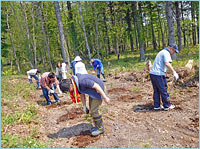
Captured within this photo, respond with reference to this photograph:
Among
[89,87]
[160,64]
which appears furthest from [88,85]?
[160,64]

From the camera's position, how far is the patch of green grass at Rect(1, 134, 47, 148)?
369 centimetres

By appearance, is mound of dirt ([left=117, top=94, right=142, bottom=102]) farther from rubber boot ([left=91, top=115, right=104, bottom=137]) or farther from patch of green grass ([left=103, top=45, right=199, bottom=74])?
patch of green grass ([left=103, top=45, right=199, bottom=74])

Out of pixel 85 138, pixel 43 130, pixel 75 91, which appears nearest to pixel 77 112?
pixel 43 130

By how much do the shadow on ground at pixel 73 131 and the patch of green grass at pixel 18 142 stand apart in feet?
1.72

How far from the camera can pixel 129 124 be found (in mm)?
4465

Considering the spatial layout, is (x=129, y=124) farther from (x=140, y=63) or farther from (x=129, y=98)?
(x=140, y=63)

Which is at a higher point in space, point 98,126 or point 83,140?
point 98,126

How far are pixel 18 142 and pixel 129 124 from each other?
103 inches

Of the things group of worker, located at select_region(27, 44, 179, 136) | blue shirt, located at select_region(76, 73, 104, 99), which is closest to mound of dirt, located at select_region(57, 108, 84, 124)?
group of worker, located at select_region(27, 44, 179, 136)

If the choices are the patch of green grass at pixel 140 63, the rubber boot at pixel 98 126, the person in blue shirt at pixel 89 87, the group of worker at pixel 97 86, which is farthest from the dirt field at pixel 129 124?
the patch of green grass at pixel 140 63

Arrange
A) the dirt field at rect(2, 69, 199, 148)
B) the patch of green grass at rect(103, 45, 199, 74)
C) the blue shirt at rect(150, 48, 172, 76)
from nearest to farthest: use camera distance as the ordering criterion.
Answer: the dirt field at rect(2, 69, 199, 148) → the blue shirt at rect(150, 48, 172, 76) → the patch of green grass at rect(103, 45, 199, 74)

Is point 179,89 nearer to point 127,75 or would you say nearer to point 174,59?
point 127,75

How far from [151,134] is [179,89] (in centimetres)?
377

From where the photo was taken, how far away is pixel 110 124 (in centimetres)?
457
